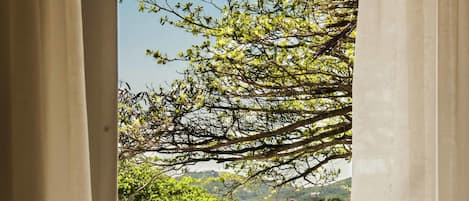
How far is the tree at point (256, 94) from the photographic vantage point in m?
1.44

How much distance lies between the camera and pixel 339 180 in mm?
1609

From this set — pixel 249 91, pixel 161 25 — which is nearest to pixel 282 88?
pixel 249 91

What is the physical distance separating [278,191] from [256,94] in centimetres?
26
